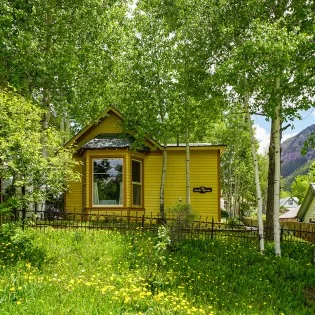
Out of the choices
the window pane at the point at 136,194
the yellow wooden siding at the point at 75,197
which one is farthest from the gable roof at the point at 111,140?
the window pane at the point at 136,194

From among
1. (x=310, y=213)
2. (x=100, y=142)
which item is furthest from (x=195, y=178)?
(x=310, y=213)

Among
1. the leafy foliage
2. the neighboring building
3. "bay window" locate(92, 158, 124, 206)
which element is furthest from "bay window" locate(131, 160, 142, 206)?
the neighboring building

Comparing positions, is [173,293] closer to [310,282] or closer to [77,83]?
[310,282]

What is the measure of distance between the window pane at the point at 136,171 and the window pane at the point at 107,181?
1.01m

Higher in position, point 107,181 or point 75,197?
point 107,181

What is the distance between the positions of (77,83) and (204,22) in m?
8.55

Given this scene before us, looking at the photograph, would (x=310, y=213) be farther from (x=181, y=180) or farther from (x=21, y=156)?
(x=21, y=156)

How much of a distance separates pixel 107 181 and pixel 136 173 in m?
1.82

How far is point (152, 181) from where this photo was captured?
69.3ft

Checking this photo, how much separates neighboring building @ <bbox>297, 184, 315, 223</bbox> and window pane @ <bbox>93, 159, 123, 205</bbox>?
16.0 m

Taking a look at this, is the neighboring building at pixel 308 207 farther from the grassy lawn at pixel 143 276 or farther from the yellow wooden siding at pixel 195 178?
the grassy lawn at pixel 143 276

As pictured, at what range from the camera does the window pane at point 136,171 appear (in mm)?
20328

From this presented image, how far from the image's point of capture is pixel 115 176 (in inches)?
768

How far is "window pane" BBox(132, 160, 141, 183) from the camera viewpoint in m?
20.3
